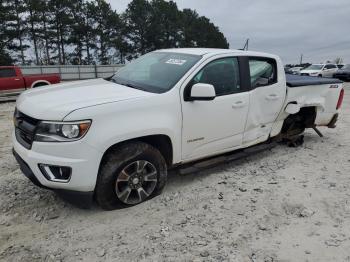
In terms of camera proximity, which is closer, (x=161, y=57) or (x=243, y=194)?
(x=243, y=194)

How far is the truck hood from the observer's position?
348 cm

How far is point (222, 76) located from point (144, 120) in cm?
144

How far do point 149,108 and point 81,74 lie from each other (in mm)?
27451

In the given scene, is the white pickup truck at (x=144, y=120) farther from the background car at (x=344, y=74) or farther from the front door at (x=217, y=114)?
the background car at (x=344, y=74)

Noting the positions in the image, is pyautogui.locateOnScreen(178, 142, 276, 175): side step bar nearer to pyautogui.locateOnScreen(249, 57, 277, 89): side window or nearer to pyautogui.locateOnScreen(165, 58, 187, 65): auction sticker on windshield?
pyautogui.locateOnScreen(249, 57, 277, 89): side window

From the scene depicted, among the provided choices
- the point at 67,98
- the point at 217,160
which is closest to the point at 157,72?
the point at 67,98

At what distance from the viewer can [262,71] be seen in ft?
17.5

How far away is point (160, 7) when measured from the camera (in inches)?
2301

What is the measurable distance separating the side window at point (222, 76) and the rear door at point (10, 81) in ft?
41.9

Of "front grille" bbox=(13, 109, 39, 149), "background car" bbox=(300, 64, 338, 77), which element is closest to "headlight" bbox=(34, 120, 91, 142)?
"front grille" bbox=(13, 109, 39, 149)

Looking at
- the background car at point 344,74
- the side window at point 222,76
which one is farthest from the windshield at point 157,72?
the background car at point 344,74

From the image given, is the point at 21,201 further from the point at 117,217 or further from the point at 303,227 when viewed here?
the point at 303,227

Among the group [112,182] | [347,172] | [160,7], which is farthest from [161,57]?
[160,7]

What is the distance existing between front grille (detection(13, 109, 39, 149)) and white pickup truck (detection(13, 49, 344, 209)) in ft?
0.04
